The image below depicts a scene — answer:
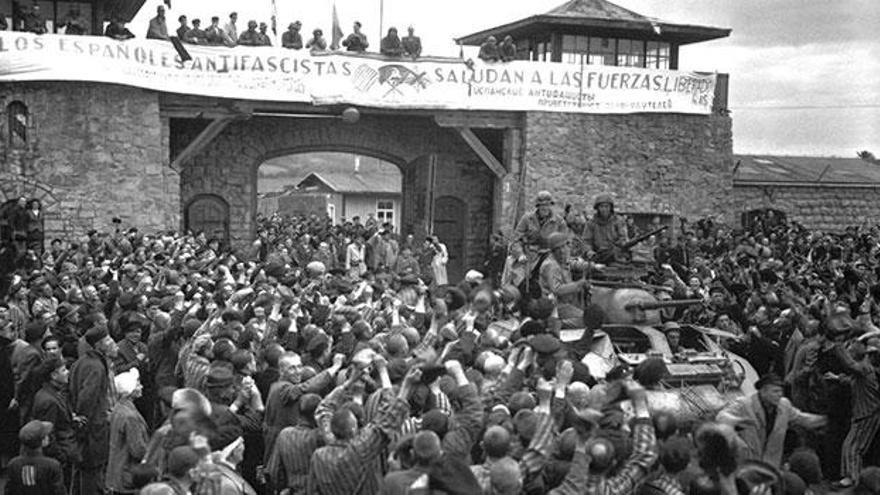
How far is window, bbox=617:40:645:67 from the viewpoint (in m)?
27.0

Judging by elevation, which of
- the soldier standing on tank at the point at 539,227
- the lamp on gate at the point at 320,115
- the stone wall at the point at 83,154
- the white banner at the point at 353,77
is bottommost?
the soldier standing on tank at the point at 539,227

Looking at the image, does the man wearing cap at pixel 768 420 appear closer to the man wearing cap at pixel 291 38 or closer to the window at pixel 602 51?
the man wearing cap at pixel 291 38

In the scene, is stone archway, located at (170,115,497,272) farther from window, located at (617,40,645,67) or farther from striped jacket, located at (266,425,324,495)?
striped jacket, located at (266,425,324,495)

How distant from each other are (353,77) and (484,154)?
3.75 meters

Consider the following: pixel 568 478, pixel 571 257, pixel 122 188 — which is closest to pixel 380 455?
pixel 568 478

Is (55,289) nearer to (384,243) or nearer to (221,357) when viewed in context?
(221,357)

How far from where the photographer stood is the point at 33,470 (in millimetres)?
7594

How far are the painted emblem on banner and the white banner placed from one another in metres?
0.02

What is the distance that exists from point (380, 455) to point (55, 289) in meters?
8.15

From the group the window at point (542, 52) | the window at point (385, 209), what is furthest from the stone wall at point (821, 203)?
the window at point (385, 209)

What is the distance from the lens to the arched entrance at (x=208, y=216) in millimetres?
25719

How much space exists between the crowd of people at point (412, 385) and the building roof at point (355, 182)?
3102cm

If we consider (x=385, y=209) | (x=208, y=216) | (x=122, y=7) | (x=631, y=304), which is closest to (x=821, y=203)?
(x=208, y=216)

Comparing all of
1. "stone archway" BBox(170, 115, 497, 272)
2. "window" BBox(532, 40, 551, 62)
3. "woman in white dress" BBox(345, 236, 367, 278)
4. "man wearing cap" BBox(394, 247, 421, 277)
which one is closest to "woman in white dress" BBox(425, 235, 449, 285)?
"man wearing cap" BBox(394, 247, 421, 277)
